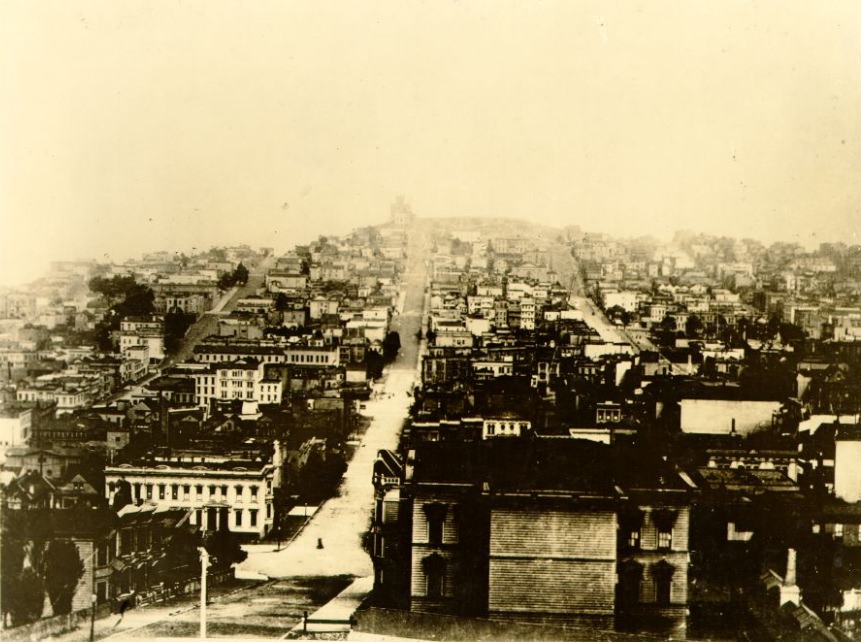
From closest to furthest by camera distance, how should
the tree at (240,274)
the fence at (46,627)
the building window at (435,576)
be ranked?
the fence at (46,627) → the building window at (435,576) → the tree at (240,274)

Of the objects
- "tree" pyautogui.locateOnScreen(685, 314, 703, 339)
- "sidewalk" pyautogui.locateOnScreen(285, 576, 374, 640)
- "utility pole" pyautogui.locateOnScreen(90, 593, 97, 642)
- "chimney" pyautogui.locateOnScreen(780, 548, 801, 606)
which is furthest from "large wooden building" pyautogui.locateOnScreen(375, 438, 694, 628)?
"utility pole" pyautogui.locateOnScreen(90, 593, 97, 642)

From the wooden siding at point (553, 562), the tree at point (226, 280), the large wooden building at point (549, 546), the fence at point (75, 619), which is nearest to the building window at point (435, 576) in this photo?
the large wooden building at point (549, 546)

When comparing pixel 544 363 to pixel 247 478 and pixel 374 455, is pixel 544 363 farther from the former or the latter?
pixel 247 478

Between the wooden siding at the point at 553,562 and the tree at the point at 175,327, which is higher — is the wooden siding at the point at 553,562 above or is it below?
below

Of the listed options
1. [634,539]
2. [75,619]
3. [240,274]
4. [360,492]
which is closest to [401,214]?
[240,274]

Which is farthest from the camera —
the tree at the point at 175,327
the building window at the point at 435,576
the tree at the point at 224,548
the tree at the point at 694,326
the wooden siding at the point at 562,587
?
the tree at the point at 694,326

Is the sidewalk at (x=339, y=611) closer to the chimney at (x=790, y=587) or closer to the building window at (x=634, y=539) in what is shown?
the building window at (x=634, y=539)
